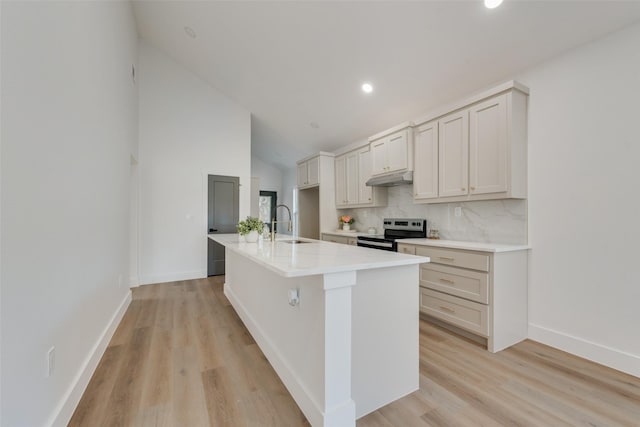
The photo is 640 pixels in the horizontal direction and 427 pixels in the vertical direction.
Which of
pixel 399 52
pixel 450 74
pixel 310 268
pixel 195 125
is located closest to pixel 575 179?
pixel 450 74

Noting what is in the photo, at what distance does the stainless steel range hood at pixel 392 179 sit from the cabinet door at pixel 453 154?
455mm

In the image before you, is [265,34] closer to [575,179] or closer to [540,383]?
[575,179]

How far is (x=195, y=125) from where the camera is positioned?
4867mm

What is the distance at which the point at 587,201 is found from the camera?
2.21m

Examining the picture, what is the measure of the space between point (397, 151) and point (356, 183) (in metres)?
1.14

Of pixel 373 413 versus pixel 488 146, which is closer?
pixel 373 413

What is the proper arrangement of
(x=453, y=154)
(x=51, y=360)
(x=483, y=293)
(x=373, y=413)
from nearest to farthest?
(x=51, y=360) < (x=373, y=413) < (x=483, y=293) < (x=453, y=154)

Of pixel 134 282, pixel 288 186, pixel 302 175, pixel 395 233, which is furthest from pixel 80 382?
pixel 288 186

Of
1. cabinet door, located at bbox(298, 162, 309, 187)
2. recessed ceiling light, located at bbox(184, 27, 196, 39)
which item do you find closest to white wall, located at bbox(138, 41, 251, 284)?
recessed ceiling light, located at bbox(184, 27, 196, 39)

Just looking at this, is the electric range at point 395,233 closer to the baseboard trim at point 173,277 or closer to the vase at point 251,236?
the vase at point 251,236

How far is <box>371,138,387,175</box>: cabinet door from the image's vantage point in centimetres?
382

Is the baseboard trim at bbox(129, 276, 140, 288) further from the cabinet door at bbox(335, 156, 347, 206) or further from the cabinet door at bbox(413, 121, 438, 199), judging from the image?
the cabinet door at bbox(413, 121, 438, 199)

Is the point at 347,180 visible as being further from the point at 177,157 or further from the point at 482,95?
the point at 177,157

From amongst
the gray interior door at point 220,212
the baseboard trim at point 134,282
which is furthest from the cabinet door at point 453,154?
the baseboard trim at point 134,282
